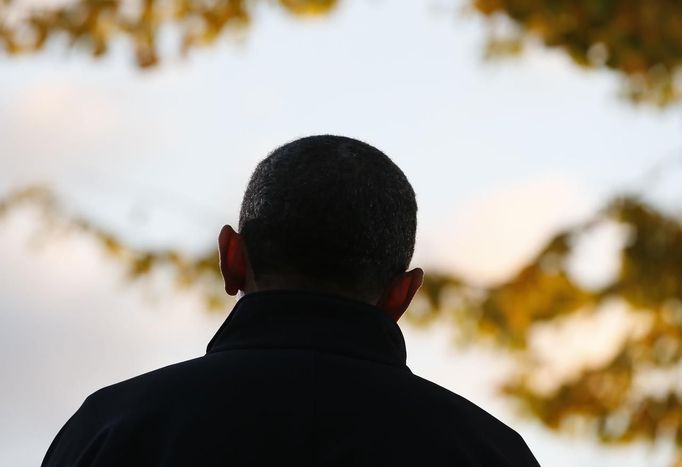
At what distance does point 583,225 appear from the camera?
8500 mm

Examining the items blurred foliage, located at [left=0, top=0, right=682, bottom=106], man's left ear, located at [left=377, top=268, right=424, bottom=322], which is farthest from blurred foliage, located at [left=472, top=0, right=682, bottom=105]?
man's left ear, located at [left=377, top=268, right=424, bottom=322]

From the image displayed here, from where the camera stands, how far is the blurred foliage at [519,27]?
27.6 feet

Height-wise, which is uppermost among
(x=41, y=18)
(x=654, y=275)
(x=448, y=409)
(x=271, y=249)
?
(x=41, y=18)

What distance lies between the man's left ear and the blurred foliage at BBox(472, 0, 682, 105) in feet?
20.2

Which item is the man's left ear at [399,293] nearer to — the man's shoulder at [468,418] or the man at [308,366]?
the man at [308,366]

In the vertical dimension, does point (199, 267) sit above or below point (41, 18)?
below

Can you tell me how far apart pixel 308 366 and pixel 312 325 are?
7 centimetres

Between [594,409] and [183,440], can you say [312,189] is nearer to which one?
[183,440]

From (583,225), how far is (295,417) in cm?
684

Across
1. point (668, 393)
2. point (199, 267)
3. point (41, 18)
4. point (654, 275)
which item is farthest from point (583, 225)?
point (41, 18)

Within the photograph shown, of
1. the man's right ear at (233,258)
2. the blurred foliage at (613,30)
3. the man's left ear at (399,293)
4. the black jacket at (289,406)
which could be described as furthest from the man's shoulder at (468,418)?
the blurred foliage at (613,30)

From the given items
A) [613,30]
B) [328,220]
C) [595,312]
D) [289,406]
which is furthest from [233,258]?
[595,312]

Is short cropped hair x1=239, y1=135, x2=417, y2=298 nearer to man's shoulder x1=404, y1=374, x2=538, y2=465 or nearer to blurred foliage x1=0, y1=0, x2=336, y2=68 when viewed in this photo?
man's shoulder x1=404, y1=374, x2=538, y2=465

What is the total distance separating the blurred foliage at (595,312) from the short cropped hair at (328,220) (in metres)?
6.38
